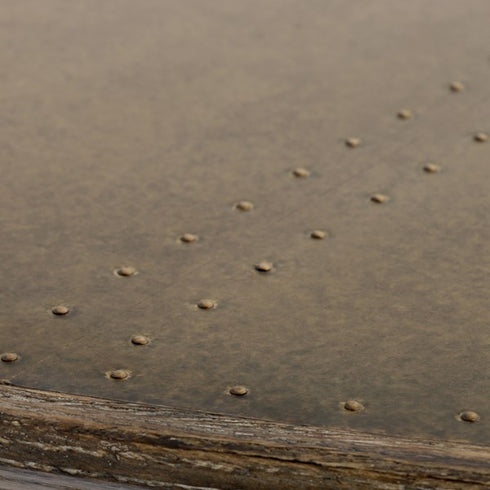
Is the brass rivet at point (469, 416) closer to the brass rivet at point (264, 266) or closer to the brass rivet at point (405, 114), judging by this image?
the brass rivet at point (264, 266)

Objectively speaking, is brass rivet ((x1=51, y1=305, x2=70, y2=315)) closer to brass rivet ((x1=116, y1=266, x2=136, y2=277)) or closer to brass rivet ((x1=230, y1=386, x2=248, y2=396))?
brass rivet ((x1=116, y1=266, x2=136, y2=277))

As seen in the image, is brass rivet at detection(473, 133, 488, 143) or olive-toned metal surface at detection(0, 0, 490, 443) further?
brass rivet at detection(473, 133, 488, 143)

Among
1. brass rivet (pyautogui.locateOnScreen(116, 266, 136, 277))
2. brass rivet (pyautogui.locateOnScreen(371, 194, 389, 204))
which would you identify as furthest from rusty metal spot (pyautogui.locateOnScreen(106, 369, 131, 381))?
brass rivet (pyautogui.locateOnScreen(371, 194, 389, 204))

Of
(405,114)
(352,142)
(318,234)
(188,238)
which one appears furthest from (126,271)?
(405,114)

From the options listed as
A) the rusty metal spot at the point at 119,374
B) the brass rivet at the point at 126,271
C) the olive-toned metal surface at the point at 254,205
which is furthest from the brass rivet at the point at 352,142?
the rusty metal spot at the point at 119,374

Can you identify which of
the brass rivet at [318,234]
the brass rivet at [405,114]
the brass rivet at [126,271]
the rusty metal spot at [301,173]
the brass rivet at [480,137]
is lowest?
the brass rivet at [126,271]

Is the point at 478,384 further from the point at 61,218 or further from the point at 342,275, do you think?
the point at 61,218
